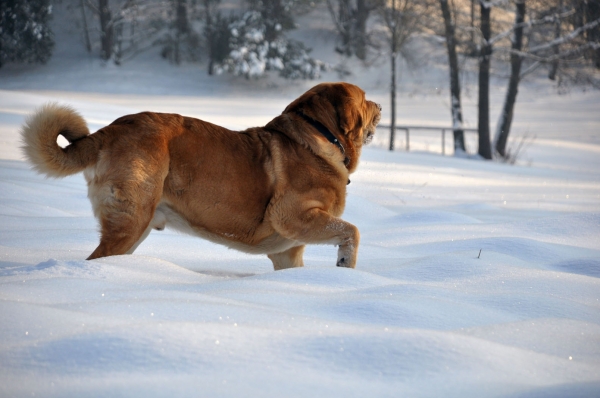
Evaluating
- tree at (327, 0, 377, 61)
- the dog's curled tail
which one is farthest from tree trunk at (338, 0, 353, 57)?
the dog's curled tail

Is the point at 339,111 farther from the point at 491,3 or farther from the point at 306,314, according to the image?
the point at 491,3

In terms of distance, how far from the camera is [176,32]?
41594mm

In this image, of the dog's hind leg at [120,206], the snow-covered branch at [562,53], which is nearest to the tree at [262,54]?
the snow-covered branch at [562,53]

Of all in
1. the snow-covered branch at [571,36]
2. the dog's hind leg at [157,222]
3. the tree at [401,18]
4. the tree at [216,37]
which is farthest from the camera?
the tree at [216,37]

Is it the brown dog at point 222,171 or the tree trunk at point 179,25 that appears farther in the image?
the tree trunk at point 179,25

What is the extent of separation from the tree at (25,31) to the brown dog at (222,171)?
39961mm

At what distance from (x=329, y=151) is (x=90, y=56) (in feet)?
138

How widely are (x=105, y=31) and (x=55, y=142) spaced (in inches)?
1606

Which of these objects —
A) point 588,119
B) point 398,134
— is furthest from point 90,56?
point 588,119

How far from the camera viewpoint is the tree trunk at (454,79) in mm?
18188

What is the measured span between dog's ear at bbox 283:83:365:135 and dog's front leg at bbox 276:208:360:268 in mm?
771

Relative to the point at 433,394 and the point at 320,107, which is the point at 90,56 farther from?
the point at 433,394

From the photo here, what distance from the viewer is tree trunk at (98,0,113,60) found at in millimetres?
41281

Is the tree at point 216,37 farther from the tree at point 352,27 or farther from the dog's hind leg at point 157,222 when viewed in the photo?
the dog's hind leg at point 157,222
